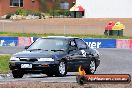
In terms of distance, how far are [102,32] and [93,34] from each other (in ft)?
7.90

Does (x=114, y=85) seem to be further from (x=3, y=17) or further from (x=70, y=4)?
(x=70, y=4)

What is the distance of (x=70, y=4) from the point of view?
9350 cm

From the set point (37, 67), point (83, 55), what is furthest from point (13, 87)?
point (83, 55)

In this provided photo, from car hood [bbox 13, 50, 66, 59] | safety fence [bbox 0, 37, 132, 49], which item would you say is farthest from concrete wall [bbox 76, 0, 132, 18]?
car hood [bbox 13, 50, 66, 59]

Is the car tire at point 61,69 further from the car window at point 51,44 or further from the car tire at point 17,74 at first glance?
the car tire at point 17,74

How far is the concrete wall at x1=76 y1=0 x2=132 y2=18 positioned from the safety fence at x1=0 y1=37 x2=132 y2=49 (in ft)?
99.2

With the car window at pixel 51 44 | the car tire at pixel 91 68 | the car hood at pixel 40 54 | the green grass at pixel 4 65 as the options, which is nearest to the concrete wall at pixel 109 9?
the green grass at pixel 4 65

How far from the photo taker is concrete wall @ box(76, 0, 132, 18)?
74531mm

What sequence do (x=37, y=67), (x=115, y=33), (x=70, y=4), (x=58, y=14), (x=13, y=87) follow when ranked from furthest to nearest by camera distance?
(x=70, y=4) < (x=58, y=14) < (x=115, y=33) < (x=37, y=67) < (x=13, y=87)

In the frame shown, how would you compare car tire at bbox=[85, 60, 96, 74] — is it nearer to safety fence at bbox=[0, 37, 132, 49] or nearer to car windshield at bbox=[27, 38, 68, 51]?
car windshield at bbox=[27, 38, 68, 51]

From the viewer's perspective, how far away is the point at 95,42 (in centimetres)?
4394

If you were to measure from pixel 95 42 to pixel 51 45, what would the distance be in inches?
924

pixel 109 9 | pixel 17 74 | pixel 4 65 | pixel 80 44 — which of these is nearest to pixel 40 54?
pixel 17 74

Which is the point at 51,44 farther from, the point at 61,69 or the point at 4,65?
the point at 4,65
